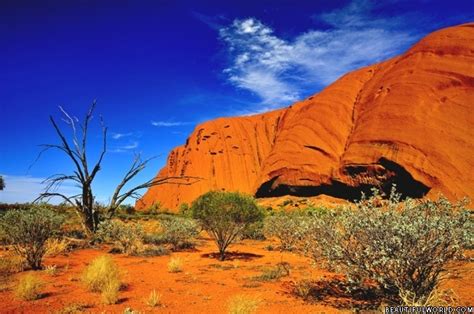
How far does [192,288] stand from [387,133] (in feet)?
98.5

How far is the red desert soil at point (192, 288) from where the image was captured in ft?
20.2

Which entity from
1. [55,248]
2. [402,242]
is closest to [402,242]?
[402,242]

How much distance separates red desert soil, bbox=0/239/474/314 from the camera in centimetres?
617

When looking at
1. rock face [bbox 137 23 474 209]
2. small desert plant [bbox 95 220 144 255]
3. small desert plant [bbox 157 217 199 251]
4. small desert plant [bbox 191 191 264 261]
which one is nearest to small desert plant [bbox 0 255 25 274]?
small desert plant [bbox 95 220 144 255]

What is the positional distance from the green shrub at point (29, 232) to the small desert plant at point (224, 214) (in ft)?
16.7

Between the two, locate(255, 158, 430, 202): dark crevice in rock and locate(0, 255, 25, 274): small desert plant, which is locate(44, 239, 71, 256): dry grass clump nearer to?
locate(0, 255, 25, 274): small desert plant

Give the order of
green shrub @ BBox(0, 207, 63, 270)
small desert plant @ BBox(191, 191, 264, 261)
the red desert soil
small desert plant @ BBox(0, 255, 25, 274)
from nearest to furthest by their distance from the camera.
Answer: the red desert soil, small desert plant @ BBox(0, 255, 25, 274), green shrub @ BBox(0, 207, 63, 270), small desert plant @ BBox(191, 191, 264, 261)

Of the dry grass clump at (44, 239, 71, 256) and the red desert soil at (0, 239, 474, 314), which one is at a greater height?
the dry grass clump at (44, 239, 71, 256)

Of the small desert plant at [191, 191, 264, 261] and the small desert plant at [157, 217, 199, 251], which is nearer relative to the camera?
the small desert plant at [191, 191, 264, 261]

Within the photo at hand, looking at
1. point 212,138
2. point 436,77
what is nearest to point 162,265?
point 436,77

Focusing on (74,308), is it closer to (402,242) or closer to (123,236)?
(402,242)

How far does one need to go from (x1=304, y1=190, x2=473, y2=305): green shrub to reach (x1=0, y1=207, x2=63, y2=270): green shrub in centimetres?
842

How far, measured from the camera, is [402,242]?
532 cm

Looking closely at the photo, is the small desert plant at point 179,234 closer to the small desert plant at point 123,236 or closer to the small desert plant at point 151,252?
the small desert plant at point 123,236
